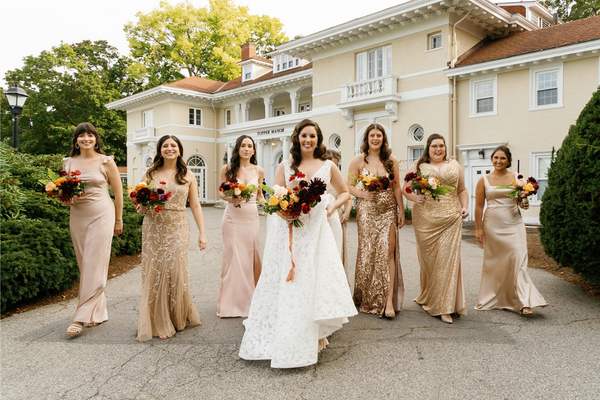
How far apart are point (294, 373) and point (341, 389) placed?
0.50 meters

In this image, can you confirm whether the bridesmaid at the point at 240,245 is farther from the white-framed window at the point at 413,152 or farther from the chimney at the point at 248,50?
the chimney at the point at 248,50

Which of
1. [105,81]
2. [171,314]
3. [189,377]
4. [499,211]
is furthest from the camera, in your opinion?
[105,81]

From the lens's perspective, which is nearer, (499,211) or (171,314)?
(171,314)

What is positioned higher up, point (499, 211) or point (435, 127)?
point (435, 127)

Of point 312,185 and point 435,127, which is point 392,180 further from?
point 435,127

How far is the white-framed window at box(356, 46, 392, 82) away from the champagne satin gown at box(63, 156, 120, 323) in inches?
697

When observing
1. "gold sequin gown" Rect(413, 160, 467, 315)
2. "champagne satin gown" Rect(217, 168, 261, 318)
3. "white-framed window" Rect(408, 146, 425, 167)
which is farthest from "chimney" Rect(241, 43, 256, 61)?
"gold sequin gown" Rect(413, 160, 467, 315)

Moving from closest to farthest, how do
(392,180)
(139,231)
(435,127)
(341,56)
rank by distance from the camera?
(392,180) → (139,231) → (435,127) → (341,56)

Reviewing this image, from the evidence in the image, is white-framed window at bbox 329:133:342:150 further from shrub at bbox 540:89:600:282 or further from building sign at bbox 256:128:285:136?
shrub at bbox 540:89:600:282

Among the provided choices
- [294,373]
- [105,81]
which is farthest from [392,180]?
[105,81]

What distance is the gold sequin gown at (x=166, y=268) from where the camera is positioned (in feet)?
15.1

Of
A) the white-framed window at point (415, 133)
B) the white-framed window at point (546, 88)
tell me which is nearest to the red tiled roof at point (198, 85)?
the white-framed window at point (415, 133)

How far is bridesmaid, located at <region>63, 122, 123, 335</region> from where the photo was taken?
4.79 meters

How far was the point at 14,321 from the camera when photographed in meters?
5.22
